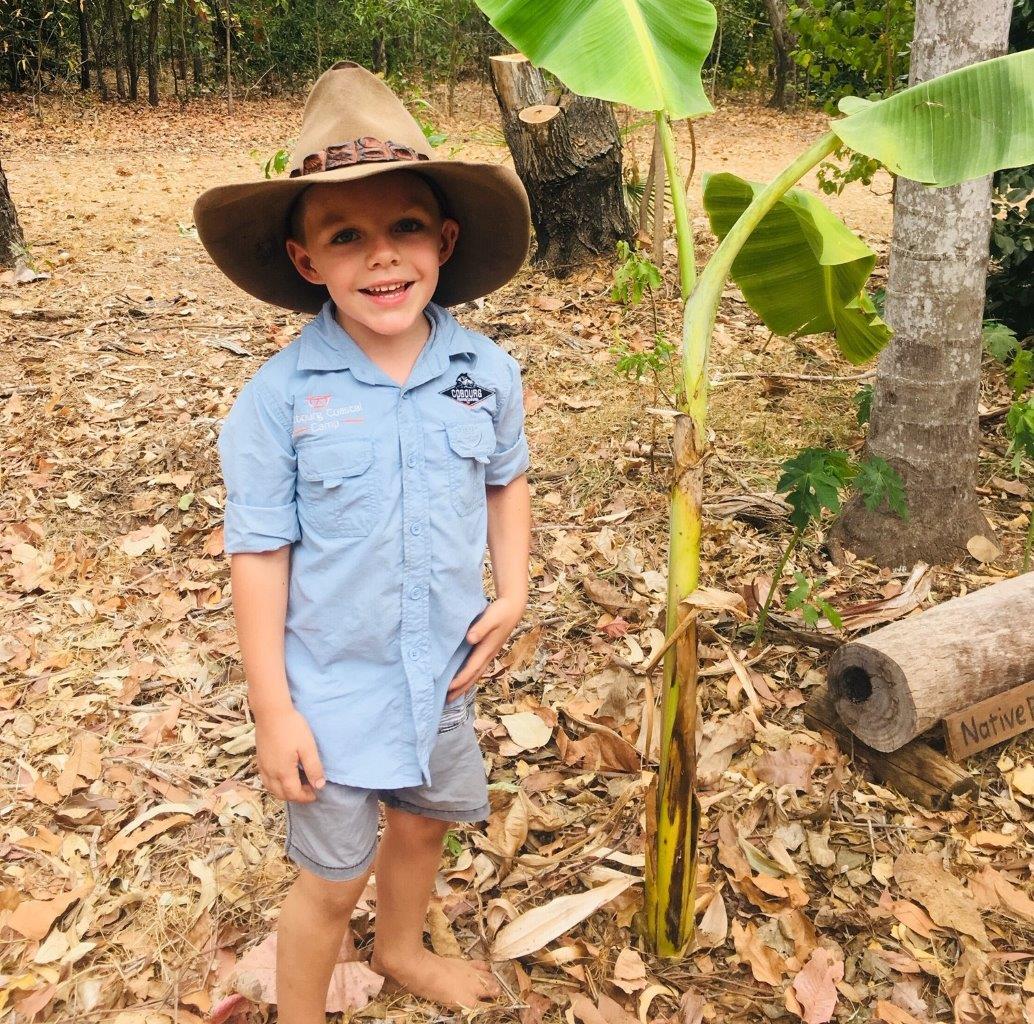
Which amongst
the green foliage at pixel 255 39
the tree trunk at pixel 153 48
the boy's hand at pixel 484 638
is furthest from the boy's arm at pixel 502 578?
the tree trunk at pixel 153 48

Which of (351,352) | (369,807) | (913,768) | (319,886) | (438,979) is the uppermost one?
(351,352)

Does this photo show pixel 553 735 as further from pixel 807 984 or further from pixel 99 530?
pixel 99 530

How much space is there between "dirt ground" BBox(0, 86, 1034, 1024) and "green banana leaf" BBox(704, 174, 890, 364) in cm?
80

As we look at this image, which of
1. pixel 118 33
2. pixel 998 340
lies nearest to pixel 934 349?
pixel 998 340

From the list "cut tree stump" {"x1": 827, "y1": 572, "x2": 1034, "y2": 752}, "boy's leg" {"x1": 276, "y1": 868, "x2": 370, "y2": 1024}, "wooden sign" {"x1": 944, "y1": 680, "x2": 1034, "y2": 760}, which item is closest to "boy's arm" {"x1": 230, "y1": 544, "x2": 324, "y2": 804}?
"boy's leg" {"x1": 276, "y1": 868, "x2": 370, "y2": 1024}

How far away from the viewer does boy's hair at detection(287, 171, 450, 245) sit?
158 cm

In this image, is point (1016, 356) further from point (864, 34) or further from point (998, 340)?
point (864, 34)

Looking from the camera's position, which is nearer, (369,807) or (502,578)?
(369,807)

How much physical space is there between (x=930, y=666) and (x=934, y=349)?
1159 mm

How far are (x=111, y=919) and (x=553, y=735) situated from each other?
1224mm

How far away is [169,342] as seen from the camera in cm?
487

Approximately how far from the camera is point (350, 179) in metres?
1.42

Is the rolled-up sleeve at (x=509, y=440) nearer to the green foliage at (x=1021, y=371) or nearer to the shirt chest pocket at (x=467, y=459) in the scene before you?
the shirt chest pocket at (x=467, y=459)

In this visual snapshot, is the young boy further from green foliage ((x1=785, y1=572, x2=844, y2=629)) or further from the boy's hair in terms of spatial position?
green foliage ((x1=785, y1=572, x2=844, y2=629))
